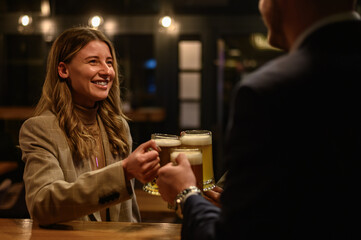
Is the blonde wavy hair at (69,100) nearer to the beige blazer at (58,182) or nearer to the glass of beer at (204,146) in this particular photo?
the beige blazer at (58,182)

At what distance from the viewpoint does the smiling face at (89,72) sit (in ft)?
6.02

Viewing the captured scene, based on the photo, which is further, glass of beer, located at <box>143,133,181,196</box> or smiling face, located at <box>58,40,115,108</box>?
smiling face, located at <box>58,40,115,108</box>

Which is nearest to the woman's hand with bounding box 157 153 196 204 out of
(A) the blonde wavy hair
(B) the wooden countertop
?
(A) the blonde wavy hair

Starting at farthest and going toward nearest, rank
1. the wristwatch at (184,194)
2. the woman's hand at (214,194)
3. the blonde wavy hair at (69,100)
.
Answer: the blonde wavy hair at (69,100), the woman's hand at (214,194), the wristwatch at (184,194)

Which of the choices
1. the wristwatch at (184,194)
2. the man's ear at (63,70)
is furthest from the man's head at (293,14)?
the man's ear at (63,70)

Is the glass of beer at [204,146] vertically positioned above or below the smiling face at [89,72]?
below

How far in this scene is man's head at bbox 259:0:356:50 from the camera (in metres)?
0.86

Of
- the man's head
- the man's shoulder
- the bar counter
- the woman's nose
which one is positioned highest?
the man's head

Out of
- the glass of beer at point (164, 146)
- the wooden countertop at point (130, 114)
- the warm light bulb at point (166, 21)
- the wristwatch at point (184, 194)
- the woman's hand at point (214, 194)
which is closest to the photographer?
the wristwatch at point (184, 194)

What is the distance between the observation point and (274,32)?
974 millimetres

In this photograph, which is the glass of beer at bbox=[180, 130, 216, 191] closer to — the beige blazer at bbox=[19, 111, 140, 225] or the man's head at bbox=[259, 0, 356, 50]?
the beige blazer at bbox=[19, 111, 140, 225]

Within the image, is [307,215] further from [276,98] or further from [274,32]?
[274,32]

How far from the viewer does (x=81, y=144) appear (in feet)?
5.89

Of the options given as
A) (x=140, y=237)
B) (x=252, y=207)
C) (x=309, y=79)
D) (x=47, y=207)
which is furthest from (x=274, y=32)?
(x=47, y=207)
